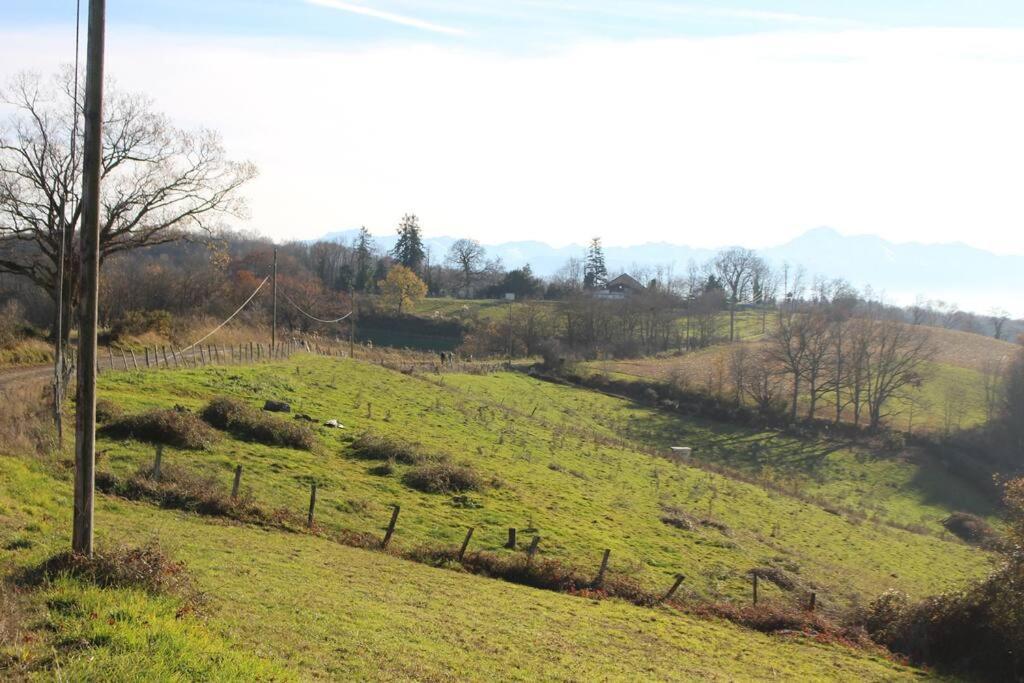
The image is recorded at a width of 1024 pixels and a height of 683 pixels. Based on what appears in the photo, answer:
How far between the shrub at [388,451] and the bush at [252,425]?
2.04m

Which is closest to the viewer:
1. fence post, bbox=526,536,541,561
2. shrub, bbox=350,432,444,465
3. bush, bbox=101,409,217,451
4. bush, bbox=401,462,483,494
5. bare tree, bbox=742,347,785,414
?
fence post, bbox=526,536,541,561

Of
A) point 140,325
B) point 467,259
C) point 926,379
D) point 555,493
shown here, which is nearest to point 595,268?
point 467,259

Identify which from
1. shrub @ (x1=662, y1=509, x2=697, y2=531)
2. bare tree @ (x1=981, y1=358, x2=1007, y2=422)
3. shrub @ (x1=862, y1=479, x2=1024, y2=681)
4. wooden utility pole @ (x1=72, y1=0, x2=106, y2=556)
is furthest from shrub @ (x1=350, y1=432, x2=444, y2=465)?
bare tree @ (x1=981, y1=358, x2=1007, y2=422)

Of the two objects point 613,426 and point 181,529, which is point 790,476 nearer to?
point 613,426

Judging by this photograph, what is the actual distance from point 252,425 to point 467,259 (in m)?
148

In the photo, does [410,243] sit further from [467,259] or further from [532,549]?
[532,549]

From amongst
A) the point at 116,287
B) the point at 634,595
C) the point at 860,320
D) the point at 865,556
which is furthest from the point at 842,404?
the point at 116,287

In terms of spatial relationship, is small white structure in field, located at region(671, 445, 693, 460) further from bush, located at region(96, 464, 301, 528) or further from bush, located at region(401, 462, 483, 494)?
bush, located at region(96, 464, 301, 528)

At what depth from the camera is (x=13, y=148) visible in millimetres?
39281

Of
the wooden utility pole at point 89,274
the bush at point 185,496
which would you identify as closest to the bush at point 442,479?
the bush at point 185,496

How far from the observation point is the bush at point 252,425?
27.3m

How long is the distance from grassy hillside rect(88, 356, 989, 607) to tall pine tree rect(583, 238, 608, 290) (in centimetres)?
11616

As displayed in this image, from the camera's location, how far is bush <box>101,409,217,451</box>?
23578mm

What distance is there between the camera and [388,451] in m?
29.3
